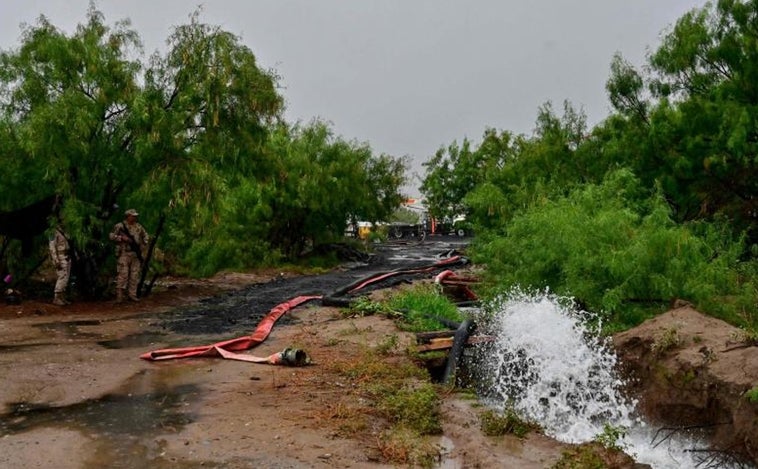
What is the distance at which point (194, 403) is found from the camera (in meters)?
6.96

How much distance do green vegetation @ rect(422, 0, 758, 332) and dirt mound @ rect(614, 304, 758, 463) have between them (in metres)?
1.98

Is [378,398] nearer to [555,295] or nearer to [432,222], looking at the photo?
[555,295]

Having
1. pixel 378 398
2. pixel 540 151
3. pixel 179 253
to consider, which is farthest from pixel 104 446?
pixel 540 151

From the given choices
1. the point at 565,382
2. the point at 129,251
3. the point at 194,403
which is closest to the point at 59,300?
the point at 129,251

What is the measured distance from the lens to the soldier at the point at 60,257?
1364 centimetres

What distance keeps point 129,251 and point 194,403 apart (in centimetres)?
846

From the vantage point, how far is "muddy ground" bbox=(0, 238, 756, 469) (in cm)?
550

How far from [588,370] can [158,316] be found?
8397 mm

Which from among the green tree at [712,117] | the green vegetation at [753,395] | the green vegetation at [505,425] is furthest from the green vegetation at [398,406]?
the green tree at [712,117]

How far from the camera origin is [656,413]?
7363mm

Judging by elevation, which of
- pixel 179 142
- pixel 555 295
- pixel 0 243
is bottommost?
pixel 555 295

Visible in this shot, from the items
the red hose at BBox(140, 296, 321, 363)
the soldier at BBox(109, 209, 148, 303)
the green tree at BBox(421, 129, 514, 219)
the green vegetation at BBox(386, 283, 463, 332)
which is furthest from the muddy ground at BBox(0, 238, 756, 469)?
the green tree at BBox(421, 129, 514, 219)

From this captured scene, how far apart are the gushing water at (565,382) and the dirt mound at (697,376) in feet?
0.70

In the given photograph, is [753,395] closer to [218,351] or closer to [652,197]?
[218,351]
